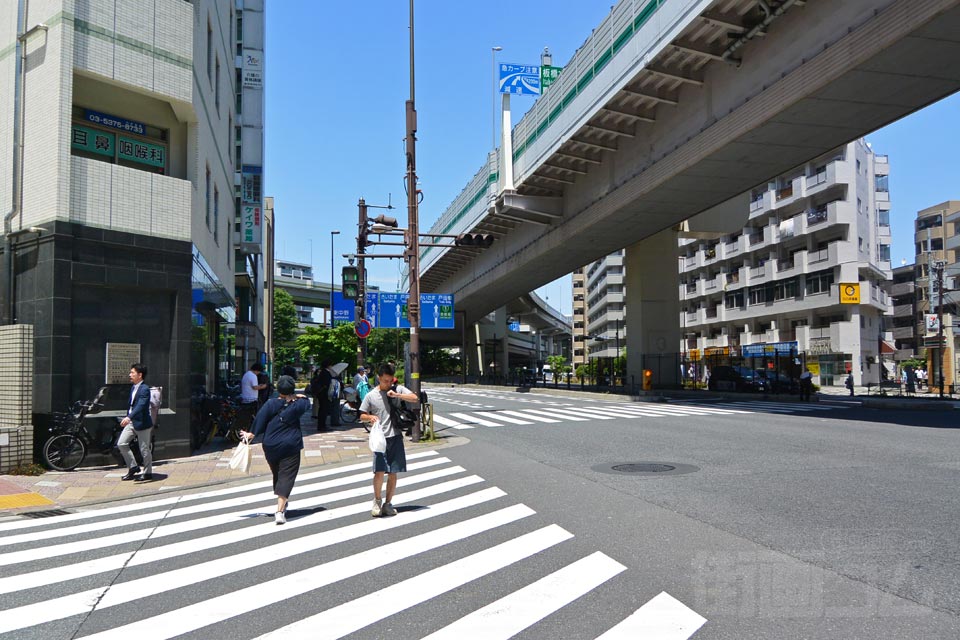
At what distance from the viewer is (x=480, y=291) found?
47.5 metres

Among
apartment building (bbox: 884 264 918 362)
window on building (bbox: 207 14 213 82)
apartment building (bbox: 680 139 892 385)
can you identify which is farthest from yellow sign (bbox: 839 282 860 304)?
window on building (bbox: 207 14 213 82)

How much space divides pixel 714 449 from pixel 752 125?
8.69m

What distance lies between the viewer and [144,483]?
11008mm

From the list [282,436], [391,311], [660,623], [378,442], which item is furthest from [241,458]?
[391,311]

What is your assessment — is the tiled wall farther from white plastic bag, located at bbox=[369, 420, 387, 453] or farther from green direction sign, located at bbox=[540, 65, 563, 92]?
green direction sign, located at bbox=[540, 65, 563, 92]

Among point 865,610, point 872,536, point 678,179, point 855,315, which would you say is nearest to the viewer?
point 865,610

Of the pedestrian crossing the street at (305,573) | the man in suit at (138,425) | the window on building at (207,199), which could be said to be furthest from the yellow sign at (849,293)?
the man in suit at (138,425)

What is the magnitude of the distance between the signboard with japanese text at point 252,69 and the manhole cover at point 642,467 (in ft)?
97.8

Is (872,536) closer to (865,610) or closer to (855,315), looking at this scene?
(865,610)

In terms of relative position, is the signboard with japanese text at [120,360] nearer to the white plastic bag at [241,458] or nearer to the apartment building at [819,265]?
the white plastic bag at [241,458]

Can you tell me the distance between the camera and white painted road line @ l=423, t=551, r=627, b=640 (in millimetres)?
4560

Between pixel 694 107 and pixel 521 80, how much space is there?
1296 centimetres

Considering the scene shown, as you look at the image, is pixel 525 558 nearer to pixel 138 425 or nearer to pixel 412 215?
pixel 138 425


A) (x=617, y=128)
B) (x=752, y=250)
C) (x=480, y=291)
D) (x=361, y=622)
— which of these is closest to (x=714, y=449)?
(x=361, y=622)
